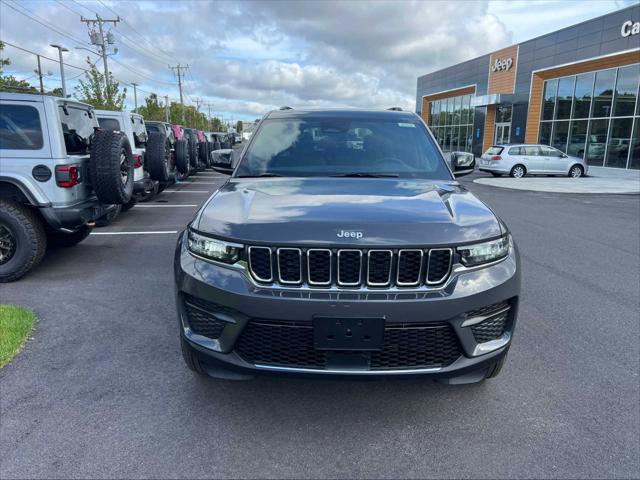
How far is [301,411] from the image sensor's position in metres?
2.85

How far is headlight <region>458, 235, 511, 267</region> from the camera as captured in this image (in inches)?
96.9

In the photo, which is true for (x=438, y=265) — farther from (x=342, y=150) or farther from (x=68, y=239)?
(x=68, y=239)

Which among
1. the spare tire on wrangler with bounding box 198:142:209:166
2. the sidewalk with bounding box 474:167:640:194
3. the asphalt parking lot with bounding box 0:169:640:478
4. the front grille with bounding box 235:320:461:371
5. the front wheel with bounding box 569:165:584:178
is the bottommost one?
the sidewalk with bounding box 474:167:640:194

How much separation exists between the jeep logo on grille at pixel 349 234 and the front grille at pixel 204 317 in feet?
2.25

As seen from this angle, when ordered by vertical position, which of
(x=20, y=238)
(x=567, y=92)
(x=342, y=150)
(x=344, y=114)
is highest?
(x=567, y=92)

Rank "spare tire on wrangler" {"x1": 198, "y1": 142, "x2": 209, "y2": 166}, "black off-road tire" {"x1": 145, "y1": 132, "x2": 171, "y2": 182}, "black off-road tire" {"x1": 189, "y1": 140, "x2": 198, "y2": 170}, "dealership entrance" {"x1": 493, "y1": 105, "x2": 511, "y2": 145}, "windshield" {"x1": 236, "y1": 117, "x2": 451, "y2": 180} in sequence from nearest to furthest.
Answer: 1. "windshield" {"x1": 236, "y1": 117, "x2": 451, "y2": 180}
2. "black off-road tire" {"x1": 145, "y1": 132, "x2": 171, "y2": 182}
3. "black off-road tire" {"x1": 189, "y1": 140, "x2": 198, "y2": 170}
4. "spare tire on wrangler" {"x1": 198, "y1": 142, "x2": 209, "y2": 166}
5. "dealership entrance" {"x1": 493, "y1": 105, "x2": 511, "y2": 145}

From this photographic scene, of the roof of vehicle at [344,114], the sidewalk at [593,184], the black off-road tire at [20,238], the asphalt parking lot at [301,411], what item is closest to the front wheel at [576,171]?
the sidewalk at [593,184]

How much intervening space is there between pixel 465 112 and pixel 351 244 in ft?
126

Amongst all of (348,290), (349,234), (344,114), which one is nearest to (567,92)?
(344,114)

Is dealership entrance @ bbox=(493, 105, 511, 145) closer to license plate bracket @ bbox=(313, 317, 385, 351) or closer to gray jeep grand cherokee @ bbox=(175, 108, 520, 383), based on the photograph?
gray jeep grand cherokee @ bbox=(175, 108, 520, 383)

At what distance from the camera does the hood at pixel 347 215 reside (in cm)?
240

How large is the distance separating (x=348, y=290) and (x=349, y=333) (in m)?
0.21

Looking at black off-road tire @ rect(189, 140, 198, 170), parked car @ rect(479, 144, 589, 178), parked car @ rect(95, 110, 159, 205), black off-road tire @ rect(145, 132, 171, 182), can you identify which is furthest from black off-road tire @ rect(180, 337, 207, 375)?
parked car @ rect(479, 144, 589, 178)

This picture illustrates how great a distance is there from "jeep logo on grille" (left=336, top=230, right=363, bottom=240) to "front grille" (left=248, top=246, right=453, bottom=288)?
72mm
